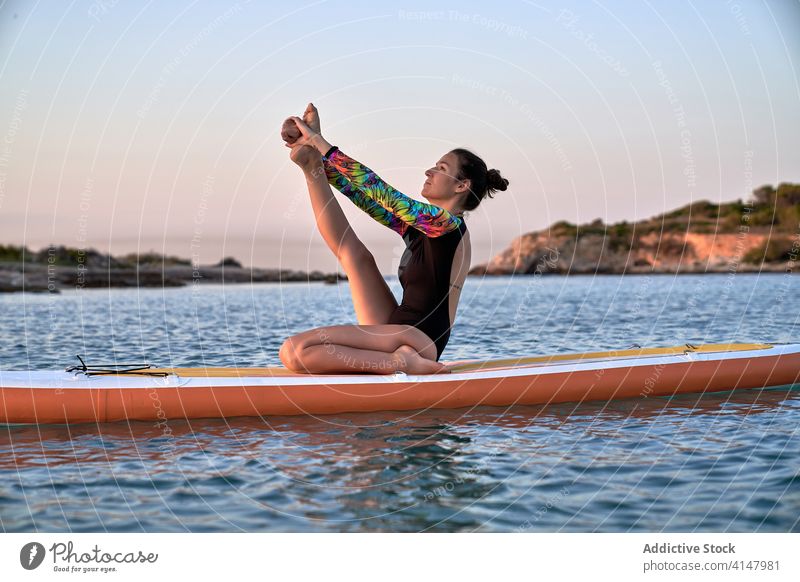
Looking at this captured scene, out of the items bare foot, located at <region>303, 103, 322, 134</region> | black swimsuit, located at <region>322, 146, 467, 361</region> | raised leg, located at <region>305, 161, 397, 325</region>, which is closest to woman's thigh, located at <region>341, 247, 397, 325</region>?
raised leg, located at <region>305, 161, 397, 325</region>

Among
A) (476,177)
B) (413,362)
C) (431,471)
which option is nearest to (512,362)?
(413,362)

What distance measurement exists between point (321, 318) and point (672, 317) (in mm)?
8191

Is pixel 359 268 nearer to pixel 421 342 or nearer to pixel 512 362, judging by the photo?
pixel 421 342

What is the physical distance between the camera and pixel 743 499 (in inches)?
173


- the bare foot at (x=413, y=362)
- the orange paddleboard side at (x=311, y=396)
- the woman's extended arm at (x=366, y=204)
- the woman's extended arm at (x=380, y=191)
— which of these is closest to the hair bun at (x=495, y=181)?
the woman's extended arm at (x=380, y=191)

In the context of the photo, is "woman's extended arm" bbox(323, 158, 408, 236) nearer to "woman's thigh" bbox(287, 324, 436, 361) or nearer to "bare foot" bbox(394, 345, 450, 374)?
"woman's thigh" bbox(287, 324, 436, 361)

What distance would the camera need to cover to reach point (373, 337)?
240 inches

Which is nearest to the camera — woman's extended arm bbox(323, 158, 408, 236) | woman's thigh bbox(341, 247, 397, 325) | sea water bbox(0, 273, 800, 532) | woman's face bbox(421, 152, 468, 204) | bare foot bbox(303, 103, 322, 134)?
sea water bbox(0, 273, 800, 532)

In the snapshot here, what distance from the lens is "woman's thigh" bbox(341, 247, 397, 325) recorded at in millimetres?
6316

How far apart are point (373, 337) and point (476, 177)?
1476 millimetres

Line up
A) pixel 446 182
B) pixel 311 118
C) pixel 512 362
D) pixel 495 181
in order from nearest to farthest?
pixel 311 118 < pixel 446 182 < pixel 495 181 < pixel 512 362
